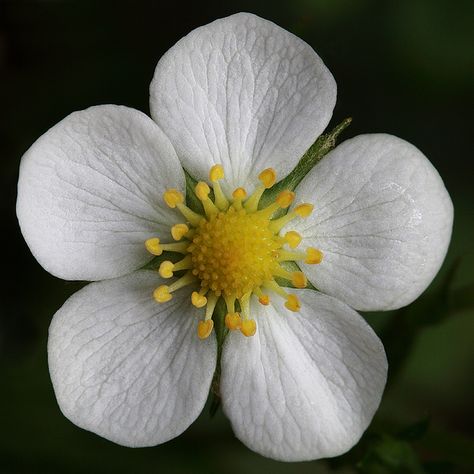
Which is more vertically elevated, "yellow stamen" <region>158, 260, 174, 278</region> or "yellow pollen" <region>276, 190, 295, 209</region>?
"yellow pollen" <region>276, 190, 295, 209</region>

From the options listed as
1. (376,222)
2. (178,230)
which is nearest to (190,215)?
(178,230)

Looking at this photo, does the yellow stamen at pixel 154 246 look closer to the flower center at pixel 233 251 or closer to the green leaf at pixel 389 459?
the flower center at pixel 233 251

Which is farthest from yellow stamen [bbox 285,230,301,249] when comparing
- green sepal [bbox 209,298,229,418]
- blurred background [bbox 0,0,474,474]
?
blurred background [bbox 0,0,474,474]

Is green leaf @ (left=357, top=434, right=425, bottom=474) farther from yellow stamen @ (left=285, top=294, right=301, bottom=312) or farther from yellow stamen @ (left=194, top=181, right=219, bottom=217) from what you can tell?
yellow stamen @ (left=194, top=181, right=219, bottom=217)

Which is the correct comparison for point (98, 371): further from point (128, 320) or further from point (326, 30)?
point (326, 30)

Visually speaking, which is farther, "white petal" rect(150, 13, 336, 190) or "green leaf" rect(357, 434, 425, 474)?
"green leaf" rect(357, 434, 425, 474)

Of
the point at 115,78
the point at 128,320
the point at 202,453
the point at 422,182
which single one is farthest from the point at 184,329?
the point at 115,78
